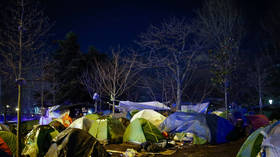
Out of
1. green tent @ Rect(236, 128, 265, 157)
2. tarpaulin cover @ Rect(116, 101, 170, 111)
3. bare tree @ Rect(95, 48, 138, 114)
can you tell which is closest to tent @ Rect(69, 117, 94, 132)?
bare tree @ Rect(95, 48, 138, 114)

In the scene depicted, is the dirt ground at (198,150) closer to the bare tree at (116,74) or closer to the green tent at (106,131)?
the green tent at (106,131)

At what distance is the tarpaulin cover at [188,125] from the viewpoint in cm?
991

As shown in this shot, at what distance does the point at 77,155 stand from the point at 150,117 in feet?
22.9

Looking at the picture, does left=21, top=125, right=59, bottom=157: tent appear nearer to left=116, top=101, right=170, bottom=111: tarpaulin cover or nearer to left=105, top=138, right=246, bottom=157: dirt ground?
left=105, top=138, right=246, bottom=157: dirt ground

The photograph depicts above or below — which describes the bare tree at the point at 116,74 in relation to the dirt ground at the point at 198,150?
above

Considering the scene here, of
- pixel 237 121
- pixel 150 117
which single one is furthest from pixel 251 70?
pixel 150 117

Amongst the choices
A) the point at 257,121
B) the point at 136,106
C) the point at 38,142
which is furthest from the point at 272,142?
the point at 136,106

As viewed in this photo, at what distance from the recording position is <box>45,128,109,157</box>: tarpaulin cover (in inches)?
235

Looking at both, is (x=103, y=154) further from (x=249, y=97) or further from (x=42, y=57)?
(x=249, y=97)

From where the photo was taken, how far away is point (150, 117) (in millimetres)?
12875

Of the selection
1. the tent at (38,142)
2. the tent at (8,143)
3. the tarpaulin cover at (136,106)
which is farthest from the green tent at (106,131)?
the tarpaulin cover at (136,106)

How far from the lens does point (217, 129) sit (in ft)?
33.1

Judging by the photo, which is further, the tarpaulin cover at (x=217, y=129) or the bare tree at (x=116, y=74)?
the bare tree at (x=116, y=74)

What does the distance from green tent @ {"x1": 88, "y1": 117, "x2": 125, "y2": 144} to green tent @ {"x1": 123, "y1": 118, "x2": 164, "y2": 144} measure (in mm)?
487
